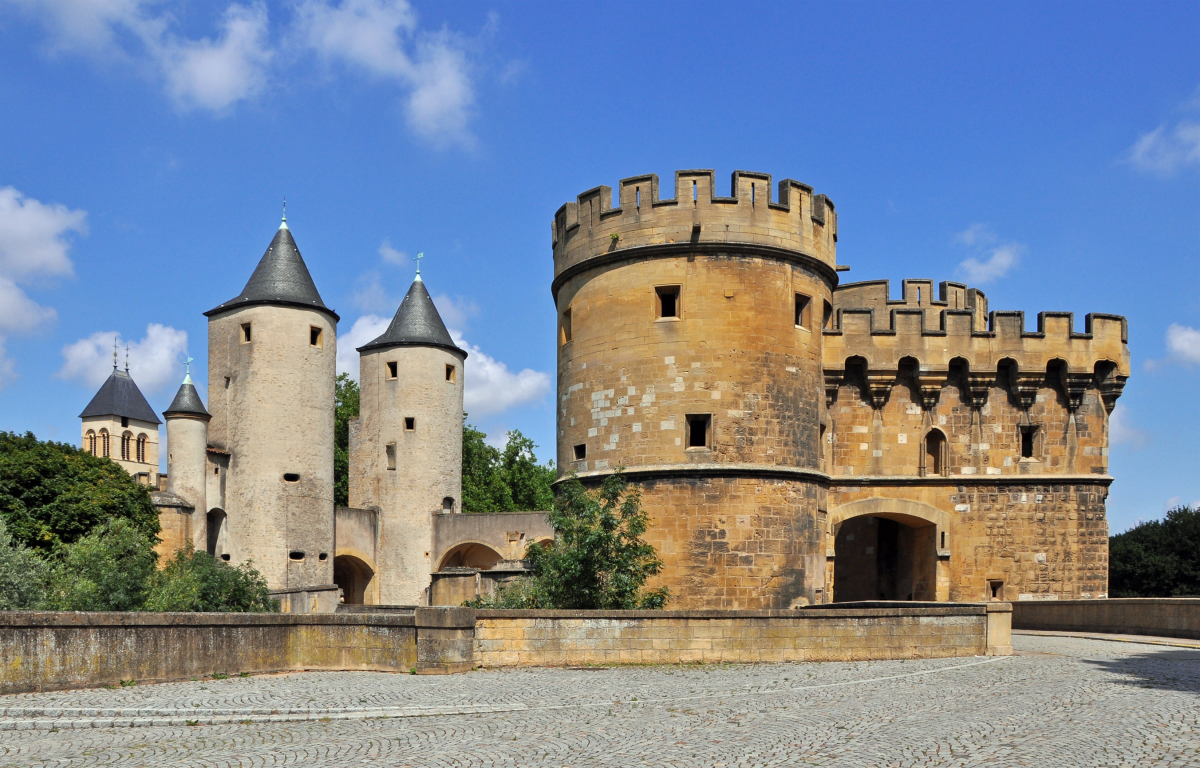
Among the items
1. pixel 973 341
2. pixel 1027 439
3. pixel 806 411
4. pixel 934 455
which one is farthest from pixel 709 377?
pixel 1027 439

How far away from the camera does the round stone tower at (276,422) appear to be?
3247cm

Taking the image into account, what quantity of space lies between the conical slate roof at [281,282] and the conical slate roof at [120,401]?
1622 inches

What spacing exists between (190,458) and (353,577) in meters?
8.06

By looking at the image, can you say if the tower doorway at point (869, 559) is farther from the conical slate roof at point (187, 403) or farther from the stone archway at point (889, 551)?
the conical slate roof at point (187, 403)

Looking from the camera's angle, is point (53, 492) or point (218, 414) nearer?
point (53, 492)

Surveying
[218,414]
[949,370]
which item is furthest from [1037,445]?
[218,414]

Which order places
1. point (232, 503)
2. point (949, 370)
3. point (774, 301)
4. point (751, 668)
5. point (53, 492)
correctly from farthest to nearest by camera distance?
1. point (232, 503)
2. point (53, 492)
3. point (949, 370)
4. point (774, 301)
5. point (751, 668)

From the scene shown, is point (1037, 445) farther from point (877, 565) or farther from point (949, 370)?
point (877, 565)

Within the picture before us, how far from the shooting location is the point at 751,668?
12.7 metres

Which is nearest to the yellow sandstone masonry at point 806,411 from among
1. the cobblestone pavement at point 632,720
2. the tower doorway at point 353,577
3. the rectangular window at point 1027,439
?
the rectangular window at point 1027,439

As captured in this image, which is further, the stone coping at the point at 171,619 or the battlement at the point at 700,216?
the battlement at the point at 700,216

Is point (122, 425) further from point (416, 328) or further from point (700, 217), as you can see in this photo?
point (700, 217)

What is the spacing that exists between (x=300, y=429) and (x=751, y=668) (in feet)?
76.3

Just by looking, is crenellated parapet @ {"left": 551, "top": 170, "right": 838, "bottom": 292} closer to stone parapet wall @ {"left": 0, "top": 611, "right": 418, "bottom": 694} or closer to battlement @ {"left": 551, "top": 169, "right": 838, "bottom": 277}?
battlement @ {"left": 551, "top": 169, "right": 838, "bottom": 277}
